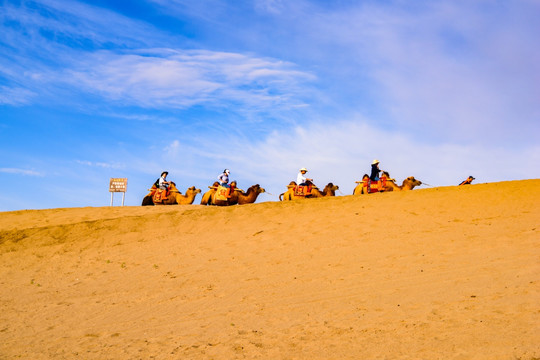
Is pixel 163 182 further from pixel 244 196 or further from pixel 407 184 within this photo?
pixel 407 184

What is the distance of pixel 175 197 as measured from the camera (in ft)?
92.2

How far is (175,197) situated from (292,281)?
1766cm

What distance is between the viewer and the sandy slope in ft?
24.5

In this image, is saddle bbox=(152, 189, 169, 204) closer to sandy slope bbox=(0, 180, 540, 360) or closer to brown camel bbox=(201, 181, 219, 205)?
brown camel bbox=(201, 181, 219, 205)

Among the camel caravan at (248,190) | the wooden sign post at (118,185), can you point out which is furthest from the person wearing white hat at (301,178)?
the wooden sign post at (118,185)

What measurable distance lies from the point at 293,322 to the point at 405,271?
12.5ft

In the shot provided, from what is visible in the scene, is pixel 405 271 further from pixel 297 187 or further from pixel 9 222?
pixel 9 222

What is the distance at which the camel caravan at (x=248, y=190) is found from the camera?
25234 mm

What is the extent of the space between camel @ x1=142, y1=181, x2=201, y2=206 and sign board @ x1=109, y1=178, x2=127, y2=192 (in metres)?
5.63

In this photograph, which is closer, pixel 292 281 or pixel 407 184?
pixel 292 281

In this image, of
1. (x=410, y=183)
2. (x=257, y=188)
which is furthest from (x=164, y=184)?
(x=410, y=183)

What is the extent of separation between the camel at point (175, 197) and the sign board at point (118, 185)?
5.63 m

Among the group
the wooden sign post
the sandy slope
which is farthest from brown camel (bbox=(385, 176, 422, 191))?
the wooden sign post

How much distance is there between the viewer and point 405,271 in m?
11.2
